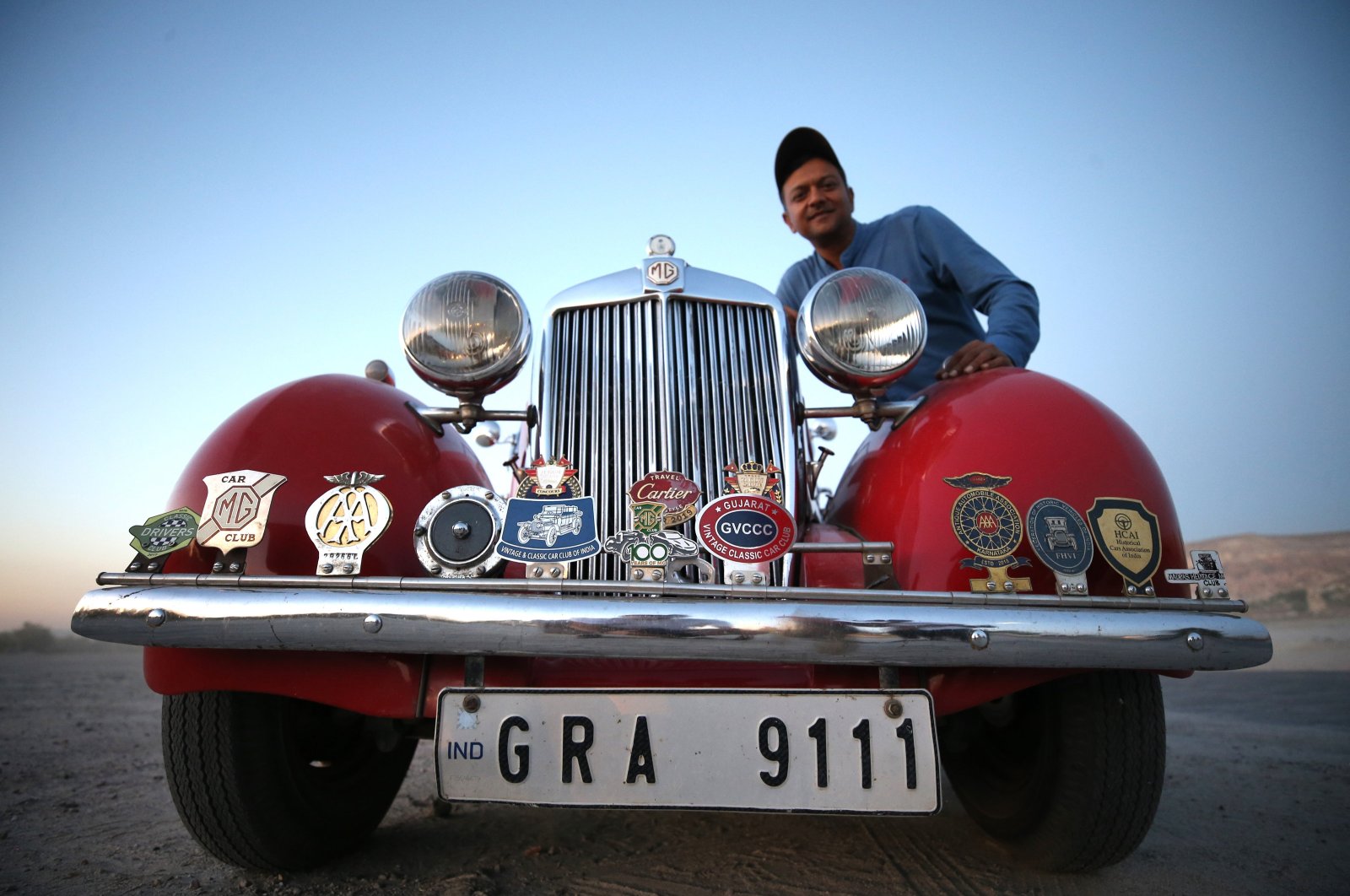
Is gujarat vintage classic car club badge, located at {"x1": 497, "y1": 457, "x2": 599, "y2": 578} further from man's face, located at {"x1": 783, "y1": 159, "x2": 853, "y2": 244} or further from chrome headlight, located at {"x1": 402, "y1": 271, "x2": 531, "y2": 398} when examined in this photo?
man's face, located at {"x1": 783, "y1": 159, "x2": 853, "y2": 244}

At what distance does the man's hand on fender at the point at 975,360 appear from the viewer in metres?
2.08

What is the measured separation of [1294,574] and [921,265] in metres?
13.3

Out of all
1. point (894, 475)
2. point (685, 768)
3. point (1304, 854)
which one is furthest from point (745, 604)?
point (1304, 854)

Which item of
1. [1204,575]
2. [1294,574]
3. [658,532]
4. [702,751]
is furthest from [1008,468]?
[1294,574]

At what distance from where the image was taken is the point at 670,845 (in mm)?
2117

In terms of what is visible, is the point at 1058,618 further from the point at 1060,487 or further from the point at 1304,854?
the point at 1304,854

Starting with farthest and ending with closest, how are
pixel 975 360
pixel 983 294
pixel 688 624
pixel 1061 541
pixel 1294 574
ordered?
pixel 1294 574 → pixel 983 294 → pixel 975 360 → pixel 1061 541 → pixel 688 624

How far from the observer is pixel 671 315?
2.27 m

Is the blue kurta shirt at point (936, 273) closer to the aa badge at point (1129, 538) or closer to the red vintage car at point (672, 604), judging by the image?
the red vintage car at point (672, 604)

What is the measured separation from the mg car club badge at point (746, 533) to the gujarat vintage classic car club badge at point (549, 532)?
227 mm

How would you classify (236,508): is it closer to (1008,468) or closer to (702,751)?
(702,751)

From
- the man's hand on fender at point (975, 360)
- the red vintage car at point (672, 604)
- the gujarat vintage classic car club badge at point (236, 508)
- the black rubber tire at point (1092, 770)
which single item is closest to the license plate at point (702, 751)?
the red vintage car at point (672, 604)

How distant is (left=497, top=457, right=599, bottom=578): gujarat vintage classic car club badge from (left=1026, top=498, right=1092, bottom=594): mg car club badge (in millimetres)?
844

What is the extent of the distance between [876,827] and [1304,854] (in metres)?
1.09
